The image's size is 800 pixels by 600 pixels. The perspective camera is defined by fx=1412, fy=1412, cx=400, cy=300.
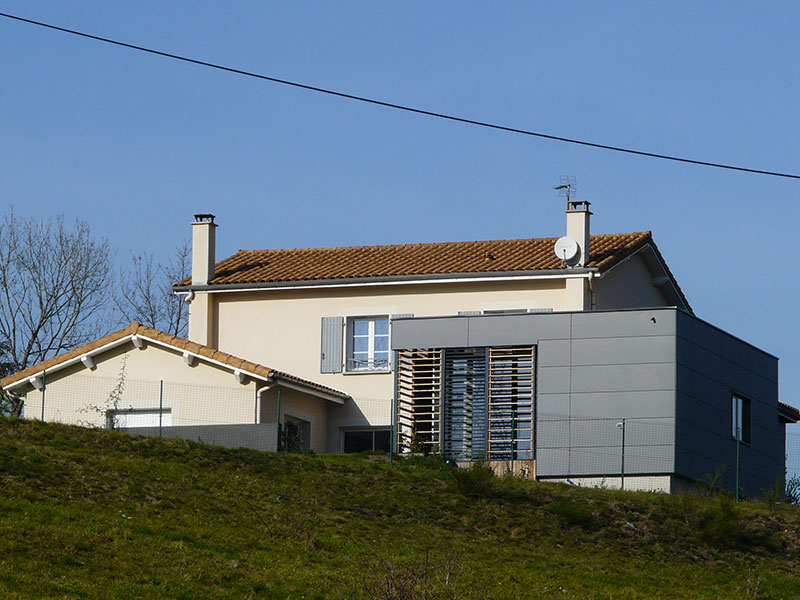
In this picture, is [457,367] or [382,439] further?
[382,439]

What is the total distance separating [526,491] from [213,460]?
5.34 metres

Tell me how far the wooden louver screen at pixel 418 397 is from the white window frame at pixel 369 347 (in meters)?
2.27

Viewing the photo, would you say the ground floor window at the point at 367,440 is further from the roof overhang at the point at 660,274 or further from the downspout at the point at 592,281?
the roof overhang at the point at 660,274

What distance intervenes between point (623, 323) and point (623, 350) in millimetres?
549

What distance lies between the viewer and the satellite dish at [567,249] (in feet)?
102

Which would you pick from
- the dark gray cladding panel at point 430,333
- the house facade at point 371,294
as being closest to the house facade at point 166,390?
the house facade at point 371,294

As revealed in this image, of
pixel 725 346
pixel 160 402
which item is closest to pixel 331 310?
pixel 160 402

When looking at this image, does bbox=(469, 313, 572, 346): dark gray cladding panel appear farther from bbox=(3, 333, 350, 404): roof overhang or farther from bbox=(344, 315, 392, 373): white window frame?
bbox=(3, 333, 350, 404): roof overhang

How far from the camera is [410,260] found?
34000 millimetres

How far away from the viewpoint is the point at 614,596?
1823 centimetres

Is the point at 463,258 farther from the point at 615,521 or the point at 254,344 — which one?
the point at 615,521

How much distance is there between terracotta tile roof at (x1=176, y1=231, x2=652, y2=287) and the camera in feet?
106

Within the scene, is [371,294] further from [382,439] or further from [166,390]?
[166,390]

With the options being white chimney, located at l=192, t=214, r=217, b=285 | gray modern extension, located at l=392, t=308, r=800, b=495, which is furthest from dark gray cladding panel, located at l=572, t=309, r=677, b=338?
white chimney, located at l=192, t=214, r=217, b=285
